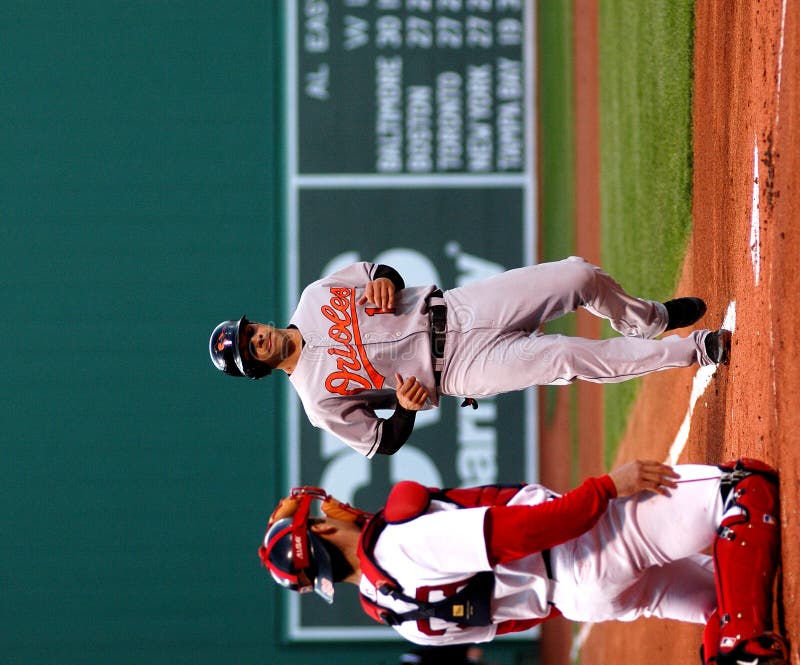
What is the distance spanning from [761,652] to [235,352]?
1898 millimetres

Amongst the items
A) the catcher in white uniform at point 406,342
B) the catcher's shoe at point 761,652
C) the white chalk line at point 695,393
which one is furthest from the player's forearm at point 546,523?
the white chalk line at point 695,393

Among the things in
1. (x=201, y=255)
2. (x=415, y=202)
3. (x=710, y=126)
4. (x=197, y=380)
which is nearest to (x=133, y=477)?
(x=197, y=380)

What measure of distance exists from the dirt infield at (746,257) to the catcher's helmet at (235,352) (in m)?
1.64

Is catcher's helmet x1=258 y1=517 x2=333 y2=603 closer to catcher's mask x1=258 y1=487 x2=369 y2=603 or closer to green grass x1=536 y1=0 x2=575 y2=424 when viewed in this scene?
catcher's mask x1=258 y1=487 x2=369 y2=603

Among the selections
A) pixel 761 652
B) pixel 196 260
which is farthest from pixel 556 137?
pixel 761 652

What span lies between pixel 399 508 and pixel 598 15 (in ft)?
19.0

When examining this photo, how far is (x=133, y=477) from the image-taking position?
804 cm

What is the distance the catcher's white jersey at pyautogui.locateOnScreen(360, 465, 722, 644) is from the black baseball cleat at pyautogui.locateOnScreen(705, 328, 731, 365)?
0.82 metres

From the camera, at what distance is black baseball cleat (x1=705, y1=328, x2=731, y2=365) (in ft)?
10.3

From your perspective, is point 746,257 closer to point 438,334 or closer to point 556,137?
point 438,334

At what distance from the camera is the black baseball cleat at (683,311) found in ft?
11.2

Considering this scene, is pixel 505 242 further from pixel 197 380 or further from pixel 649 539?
pixel 649 539

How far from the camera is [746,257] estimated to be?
10.3 feet

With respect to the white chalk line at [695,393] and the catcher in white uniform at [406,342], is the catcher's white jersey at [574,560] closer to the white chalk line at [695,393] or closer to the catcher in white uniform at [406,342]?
the catcher in white uniform at [406,342]
